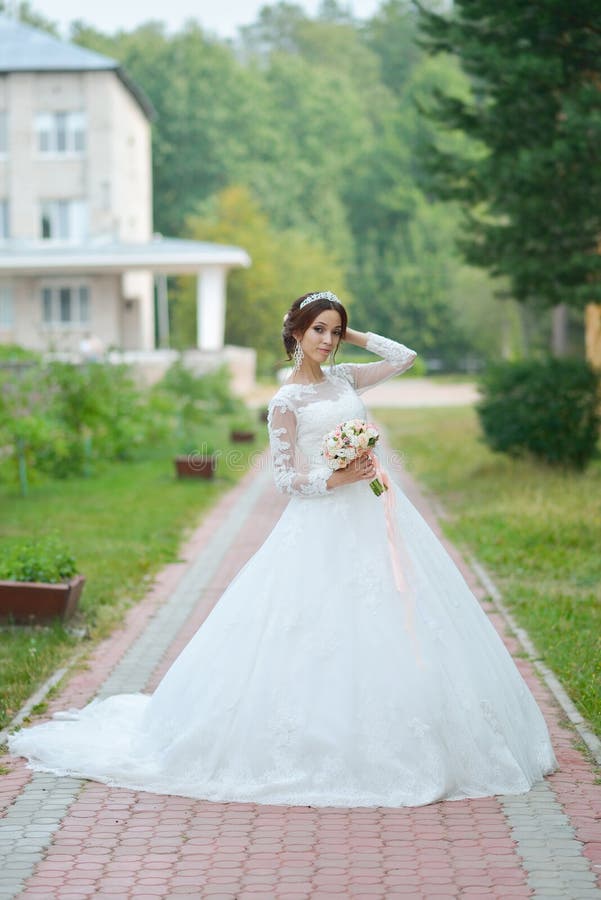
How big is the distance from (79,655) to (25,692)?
1067 millimetres

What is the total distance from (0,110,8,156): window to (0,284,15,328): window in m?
5.93

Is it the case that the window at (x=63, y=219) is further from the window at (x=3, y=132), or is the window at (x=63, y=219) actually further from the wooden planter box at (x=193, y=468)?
the wooden planter box at (x=193, y=468)

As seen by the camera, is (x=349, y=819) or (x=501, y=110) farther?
(x=501, y=110)

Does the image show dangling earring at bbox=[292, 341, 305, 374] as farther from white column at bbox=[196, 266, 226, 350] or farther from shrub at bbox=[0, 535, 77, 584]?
white column at bbox=[196, 266, 226, 350]

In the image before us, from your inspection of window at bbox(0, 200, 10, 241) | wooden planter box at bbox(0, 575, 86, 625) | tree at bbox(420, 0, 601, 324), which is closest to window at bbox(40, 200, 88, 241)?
window at bbox(0, 200, 10, 241)

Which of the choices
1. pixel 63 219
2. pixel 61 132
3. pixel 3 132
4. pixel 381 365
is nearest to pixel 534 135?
pixel 381 365

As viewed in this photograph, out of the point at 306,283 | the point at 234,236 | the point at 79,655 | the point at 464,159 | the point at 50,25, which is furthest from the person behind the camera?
the point at 50,25

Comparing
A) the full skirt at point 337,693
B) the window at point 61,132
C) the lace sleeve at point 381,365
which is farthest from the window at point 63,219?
the full skirt at point 337,693

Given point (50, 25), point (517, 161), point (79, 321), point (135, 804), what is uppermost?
point (50, 25)

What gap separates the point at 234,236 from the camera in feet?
192

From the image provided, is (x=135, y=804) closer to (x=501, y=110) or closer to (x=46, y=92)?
(x=501, y=110)

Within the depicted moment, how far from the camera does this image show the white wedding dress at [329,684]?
6.07 metres

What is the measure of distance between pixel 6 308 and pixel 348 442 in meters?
44.5

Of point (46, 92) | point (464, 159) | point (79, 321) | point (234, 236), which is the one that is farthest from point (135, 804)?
point (234, 236)
